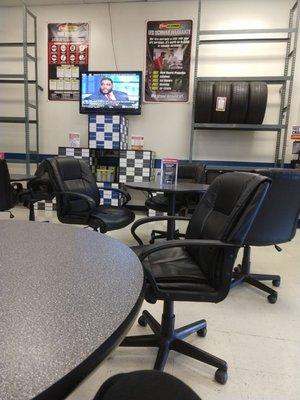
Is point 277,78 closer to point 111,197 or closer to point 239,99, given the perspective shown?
point 239,99

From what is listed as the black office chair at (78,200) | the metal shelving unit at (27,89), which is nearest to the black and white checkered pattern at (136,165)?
the metal shelving unit at (27,89)

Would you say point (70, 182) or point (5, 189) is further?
point (5, 189)

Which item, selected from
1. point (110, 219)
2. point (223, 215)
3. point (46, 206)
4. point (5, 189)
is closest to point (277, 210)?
point (223, 215)

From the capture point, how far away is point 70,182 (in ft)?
8.30

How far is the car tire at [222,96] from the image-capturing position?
3859 millimetres

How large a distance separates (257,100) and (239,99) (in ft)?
0.76

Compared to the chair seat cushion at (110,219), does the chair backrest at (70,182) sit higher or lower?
higher

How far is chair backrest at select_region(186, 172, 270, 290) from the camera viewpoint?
3.68 feet

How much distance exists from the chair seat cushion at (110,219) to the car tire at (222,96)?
2232mm

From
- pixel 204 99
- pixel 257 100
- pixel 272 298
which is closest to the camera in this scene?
pixel 272 298

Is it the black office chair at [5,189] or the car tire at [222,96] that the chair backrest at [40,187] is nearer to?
the black office chair at [5,189]

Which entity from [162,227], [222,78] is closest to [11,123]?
[162,227]

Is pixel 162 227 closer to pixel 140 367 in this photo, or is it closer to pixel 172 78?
pixel 172 78

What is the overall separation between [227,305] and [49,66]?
14.5 ft
